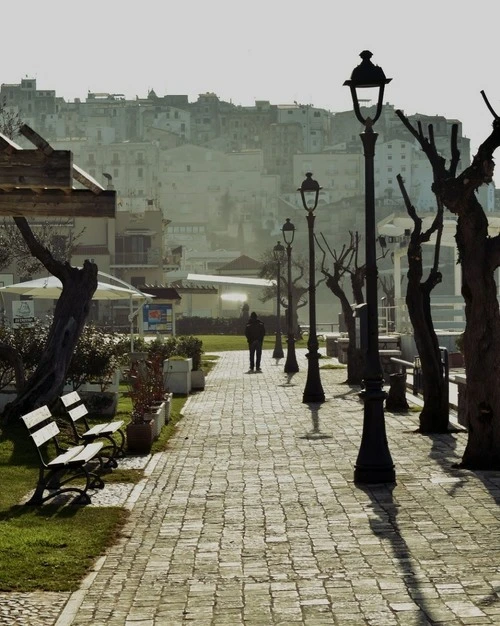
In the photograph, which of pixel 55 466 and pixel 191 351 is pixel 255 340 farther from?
pixel 55 466

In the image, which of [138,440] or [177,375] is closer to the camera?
[138,440]

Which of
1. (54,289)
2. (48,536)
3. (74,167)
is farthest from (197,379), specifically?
(74,167)

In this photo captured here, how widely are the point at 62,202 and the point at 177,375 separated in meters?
19.3

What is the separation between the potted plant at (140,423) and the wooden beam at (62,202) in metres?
6.66

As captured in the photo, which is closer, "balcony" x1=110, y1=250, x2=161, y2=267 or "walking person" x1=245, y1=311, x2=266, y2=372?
"walking person" x1=245, y1=311, x2=266, y2=372

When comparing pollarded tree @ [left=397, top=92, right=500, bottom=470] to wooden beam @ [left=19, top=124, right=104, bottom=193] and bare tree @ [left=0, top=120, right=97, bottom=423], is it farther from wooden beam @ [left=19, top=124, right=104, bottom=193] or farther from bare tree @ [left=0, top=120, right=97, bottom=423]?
bare tree @ [left=0, top=120, right=97, bottom=423]

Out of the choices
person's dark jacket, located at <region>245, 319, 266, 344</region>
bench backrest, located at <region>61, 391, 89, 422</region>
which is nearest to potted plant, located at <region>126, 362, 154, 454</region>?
bench backrest, located at <region>61, 391, 89, 422</region>

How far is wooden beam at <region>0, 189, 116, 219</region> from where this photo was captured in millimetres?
9445

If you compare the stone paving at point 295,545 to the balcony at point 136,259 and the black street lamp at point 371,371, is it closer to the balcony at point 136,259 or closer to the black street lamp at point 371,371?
the black street lamp at point 371,371

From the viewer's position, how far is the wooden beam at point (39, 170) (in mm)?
8250

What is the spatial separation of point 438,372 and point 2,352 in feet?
20.1

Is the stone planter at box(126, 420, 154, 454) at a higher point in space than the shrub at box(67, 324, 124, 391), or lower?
lower

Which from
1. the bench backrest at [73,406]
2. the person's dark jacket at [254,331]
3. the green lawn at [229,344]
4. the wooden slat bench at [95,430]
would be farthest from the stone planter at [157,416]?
the green lawn at [229,344]

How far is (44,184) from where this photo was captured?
827cm
